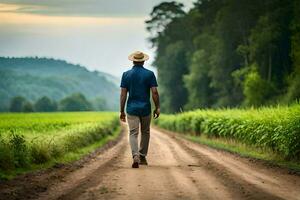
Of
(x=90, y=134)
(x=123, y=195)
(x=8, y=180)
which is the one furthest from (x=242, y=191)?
(x=90, y=134)

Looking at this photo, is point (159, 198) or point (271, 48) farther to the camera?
point (271, 48)

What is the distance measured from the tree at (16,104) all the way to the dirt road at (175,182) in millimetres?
119131

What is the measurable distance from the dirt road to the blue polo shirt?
1.61 meters

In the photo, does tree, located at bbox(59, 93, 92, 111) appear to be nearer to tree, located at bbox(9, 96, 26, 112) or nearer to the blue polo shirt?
tree, located at bbox(9, 96, 26, 112)

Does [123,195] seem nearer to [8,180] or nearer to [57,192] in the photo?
[57,192]

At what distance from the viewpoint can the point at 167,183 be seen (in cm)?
1275

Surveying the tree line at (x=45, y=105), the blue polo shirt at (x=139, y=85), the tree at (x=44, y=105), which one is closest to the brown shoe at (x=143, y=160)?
the blue polo shirt at (x=139, y=85)

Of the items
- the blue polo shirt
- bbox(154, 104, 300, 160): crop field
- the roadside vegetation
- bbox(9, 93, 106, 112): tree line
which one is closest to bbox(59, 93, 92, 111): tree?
bbox(9, 93, 106, 112): tree line

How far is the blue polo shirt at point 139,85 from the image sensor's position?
57.2 feet

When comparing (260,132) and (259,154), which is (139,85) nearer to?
(259,154)

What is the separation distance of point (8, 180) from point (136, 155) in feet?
13.4

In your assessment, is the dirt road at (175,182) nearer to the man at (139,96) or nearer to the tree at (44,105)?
the man at (139,96)

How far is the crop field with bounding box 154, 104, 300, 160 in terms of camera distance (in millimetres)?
19594

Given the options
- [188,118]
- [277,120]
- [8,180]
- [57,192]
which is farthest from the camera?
[188,118]
